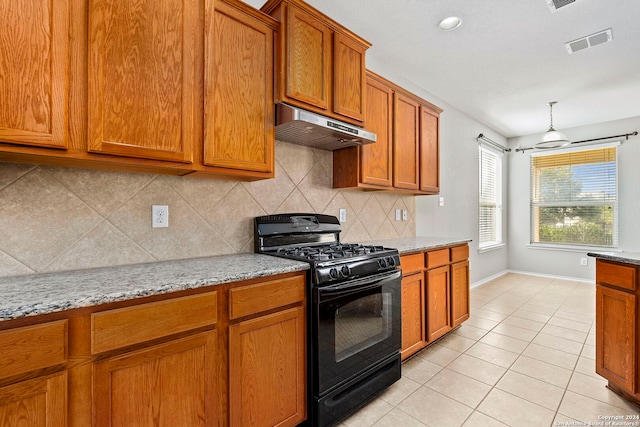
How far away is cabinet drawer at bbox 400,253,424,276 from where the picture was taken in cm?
232

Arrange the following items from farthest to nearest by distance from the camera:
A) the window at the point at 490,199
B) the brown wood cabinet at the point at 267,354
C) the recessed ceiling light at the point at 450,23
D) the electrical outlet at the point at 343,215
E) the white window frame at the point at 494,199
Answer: the window at the point at 490,199 → the white window frame at the point at 494,199 → the electrical outlet at the point at 343,215 → the recessed ceiling light at the point at 450,23 → the brown wood cabinet at the point at 267,354

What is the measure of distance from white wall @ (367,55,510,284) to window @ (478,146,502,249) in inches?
11.8

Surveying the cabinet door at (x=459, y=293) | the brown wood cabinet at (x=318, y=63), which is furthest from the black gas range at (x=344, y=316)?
the cabinet door at (x=459, y=293)

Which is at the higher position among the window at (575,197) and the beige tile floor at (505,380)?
the window at (575,197)

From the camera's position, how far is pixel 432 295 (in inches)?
104

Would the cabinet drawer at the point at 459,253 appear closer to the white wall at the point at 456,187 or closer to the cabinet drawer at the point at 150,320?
the white wall at the point at 456,187

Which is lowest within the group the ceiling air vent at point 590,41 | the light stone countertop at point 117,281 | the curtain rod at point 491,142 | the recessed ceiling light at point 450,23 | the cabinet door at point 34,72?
the light stone countertop at point 117,281

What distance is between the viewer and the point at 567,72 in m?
3.31

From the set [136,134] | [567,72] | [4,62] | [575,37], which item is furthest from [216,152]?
[567,72]

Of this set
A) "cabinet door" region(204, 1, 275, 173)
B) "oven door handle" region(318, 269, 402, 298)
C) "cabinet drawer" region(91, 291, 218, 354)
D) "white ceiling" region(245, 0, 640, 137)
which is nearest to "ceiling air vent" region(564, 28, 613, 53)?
"white ceiling" region(245, 0, 640, 137)

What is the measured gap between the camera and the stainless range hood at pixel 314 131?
1.84 meters

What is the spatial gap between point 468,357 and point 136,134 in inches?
112

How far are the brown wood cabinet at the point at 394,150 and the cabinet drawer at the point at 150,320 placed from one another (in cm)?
159

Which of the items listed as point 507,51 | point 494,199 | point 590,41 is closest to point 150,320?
point 507,51
